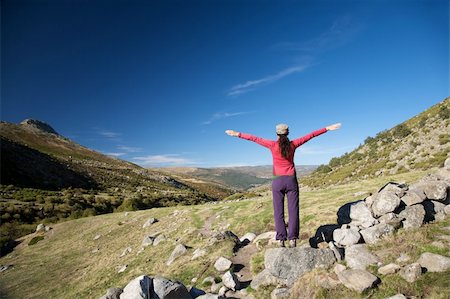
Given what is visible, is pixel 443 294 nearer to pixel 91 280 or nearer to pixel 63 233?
pixel 91 280

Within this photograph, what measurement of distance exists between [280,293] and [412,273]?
12.3 feet

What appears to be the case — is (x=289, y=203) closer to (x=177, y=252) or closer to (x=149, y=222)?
(x=177, y=252)

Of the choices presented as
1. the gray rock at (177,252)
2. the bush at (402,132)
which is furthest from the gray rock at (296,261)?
the bush at (402,132)

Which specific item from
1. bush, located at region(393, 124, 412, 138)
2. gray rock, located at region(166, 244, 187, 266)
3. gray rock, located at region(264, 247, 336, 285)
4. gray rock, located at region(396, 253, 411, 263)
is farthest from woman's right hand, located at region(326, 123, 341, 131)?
bush, located at region(393, 124, 412, 138)

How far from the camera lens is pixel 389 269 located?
8750 millimetres

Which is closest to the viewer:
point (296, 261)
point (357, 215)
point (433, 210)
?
point (296, 261)

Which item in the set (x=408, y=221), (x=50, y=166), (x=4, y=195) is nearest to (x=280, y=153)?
(x=408, y=221)

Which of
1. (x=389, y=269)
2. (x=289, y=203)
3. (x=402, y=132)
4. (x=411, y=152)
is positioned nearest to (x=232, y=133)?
(x=289, y=203)

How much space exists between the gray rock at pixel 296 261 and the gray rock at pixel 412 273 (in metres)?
2.19

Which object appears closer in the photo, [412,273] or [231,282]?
[412,273]

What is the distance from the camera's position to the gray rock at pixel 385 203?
11.5m

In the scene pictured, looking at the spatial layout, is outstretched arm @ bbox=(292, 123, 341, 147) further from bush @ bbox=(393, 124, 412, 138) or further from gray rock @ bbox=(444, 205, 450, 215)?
bush @ bbox=(393, 124, 412, 138)

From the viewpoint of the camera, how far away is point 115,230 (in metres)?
30.1

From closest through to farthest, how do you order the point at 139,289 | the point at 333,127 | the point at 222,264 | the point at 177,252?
the point at 139,289, the point at 333,127, the point at 222,264, the point at 177,252
